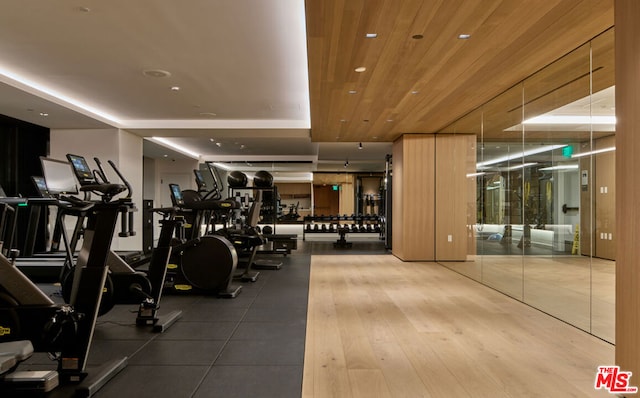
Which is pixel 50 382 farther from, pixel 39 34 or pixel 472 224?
pixel 472 224

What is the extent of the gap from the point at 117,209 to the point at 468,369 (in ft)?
8.52

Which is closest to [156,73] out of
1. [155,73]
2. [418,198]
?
[155,73]

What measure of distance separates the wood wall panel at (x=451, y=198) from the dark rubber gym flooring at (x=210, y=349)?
12.1 feet

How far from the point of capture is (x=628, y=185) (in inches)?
92.4

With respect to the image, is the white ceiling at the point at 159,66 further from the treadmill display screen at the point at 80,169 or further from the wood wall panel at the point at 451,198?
the wood wall panel at the point at 451,198

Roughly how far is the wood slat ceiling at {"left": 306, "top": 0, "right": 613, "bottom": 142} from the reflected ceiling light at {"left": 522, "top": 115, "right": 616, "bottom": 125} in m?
0.52

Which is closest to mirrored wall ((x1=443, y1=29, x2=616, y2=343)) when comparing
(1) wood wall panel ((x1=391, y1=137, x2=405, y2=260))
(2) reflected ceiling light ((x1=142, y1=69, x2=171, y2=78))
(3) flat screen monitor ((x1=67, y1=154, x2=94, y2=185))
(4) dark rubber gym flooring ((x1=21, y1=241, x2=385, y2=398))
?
(1) wood wall panel ((x1=391, y1=137, x2=405, y2=260))

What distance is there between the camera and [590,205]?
3508 millimetres

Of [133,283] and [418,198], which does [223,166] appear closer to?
[418,198]

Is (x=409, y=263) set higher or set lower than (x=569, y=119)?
lower

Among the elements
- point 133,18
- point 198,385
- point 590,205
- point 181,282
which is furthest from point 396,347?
point 133,18

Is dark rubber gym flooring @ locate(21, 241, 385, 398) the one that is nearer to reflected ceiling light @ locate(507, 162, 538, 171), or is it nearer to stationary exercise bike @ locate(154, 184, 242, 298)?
stationary exercise bike @ locate(154, 184, 242, 298)

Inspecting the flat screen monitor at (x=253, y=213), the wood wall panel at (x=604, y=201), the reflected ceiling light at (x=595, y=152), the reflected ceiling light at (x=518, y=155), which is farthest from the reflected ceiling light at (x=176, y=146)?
the wood wall panel at (x=604, y=201)

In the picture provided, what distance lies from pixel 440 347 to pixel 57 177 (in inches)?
178
